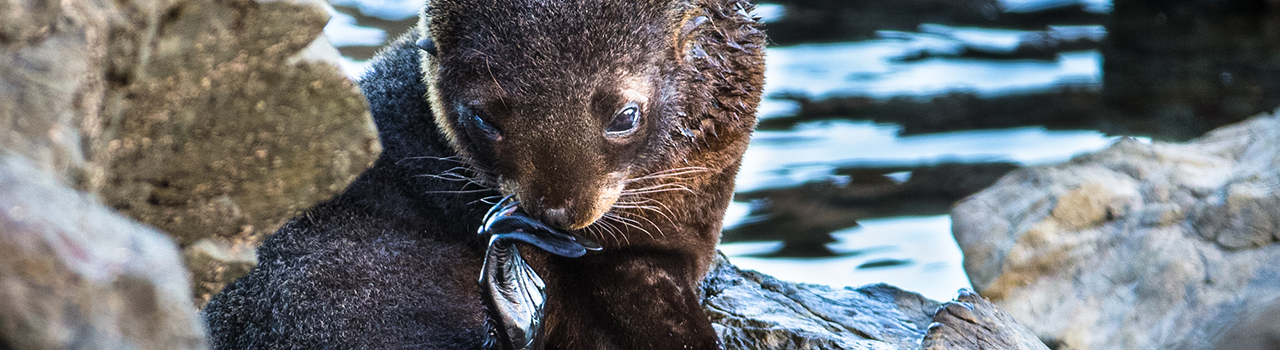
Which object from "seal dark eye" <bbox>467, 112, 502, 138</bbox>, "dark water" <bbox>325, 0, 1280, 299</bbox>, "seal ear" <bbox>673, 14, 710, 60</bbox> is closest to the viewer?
"seal dark eye" <bbox>467, 112, 502, 138</bbox>

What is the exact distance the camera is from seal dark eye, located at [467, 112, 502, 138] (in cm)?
333

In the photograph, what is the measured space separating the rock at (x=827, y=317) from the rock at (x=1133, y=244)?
116 centimetres

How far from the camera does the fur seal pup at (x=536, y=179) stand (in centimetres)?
327

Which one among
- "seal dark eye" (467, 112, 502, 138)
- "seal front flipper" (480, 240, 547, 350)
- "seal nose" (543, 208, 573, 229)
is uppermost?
"seal dark eye" (467, 112, 502, 138)

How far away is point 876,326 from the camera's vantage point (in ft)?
14.9

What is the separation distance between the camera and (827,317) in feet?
15.1

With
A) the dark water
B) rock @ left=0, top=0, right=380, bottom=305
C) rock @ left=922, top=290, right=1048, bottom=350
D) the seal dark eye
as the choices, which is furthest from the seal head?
the dark water

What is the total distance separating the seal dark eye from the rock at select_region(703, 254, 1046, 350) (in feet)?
4.37

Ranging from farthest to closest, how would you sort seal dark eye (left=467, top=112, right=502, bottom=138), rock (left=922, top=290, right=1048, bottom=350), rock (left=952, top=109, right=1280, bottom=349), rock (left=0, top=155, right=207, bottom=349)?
rock (left=952, top=109, right=1280, bottom=349) → rock (left=922, top=290, right=1048, bottom=350) → seal dark eye (left=467, top=112, right=502, bottom=138) → rock (left=0, top=155, right=207, bottom=349)

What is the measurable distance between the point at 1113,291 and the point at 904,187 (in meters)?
3.08

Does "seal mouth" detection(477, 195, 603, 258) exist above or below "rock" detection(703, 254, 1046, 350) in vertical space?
above

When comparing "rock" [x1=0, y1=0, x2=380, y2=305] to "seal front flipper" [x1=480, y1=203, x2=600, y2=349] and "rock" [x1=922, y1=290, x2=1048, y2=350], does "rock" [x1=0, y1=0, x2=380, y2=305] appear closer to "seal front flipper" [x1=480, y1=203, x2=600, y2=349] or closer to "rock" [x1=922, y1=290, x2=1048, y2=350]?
"seal front flipper" [x1=480, y1=203, x2=600, y2=349]

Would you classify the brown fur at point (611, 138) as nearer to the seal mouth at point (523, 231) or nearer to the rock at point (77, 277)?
the seal mouth at point (523, 231)

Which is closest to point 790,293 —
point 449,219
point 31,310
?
point 449,219
